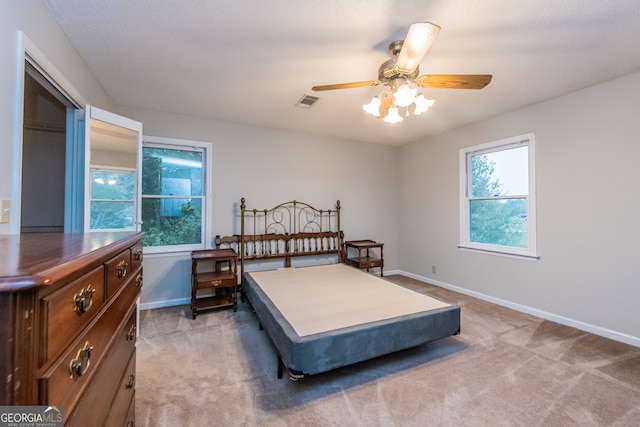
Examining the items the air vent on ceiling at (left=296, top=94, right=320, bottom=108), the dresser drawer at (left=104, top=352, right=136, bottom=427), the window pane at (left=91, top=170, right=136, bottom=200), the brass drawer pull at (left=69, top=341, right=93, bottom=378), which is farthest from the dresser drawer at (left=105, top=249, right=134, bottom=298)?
the air vent on ceiling at (left=296, top=94, right=320, bottom=108)

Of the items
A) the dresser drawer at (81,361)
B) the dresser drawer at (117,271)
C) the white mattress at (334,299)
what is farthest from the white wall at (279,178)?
the dresser drawer at (81,361)

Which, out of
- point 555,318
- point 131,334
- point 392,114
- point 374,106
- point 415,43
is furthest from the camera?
point 555,318

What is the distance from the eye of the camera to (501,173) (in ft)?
11.9

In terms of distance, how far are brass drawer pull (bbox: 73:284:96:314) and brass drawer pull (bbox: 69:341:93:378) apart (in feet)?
0.34

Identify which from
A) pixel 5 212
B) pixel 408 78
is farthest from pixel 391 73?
pixel 5 212

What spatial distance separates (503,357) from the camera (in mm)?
2287

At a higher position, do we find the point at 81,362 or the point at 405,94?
the point at 405,94

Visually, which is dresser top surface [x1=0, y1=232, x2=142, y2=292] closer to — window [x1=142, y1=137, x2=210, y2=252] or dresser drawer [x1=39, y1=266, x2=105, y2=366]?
dresser drawer [x1=39, y1=266, x2=105, y2=366]

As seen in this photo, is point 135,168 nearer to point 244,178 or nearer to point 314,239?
point 244,178

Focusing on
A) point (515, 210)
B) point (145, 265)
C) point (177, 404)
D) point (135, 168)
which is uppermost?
point (135, 168)

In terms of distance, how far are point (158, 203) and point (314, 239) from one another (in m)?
2.28

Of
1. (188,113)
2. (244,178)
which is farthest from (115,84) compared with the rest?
(244,178)

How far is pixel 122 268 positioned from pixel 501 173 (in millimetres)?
4160

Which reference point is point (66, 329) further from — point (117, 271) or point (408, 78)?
point (408, 78)
